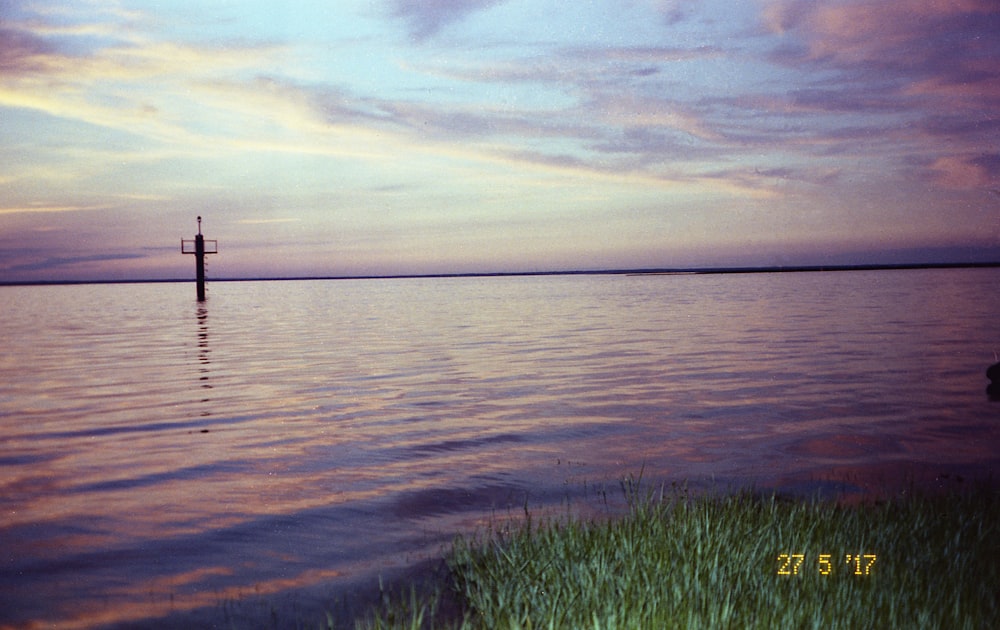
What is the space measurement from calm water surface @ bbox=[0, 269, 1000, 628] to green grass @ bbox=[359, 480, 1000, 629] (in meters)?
2.02

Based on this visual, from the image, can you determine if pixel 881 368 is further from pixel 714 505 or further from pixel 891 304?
pixel 891 304

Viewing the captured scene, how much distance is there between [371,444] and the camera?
623 inches

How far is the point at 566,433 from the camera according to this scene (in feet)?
55.0

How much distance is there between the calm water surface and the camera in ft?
30.9

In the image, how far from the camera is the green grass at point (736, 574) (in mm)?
5973

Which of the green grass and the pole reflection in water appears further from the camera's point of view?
the pole reflection in water

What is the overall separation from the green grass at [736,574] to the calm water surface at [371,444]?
2019 millimetres
